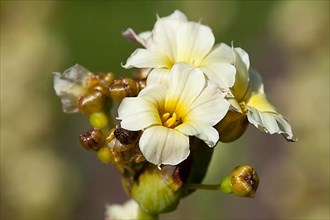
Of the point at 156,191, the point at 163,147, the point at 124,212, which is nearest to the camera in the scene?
the point at 163,147

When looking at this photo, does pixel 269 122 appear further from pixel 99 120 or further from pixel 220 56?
pixel 99 120

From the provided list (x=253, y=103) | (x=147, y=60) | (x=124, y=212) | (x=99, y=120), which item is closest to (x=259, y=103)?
(x=253, y=103)

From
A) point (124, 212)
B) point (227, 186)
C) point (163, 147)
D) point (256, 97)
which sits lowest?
point (124, 212)

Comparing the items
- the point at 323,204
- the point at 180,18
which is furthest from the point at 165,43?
the point at 323,204

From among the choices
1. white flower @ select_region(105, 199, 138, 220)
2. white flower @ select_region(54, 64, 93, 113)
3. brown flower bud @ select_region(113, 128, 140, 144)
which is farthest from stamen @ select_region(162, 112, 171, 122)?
white flower @ select_region(105, 199, 138, 220)

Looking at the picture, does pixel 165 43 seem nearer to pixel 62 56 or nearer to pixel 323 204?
pixel 323 204

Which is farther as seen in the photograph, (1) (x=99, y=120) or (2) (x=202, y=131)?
(1) (x=99, y=120)
